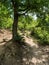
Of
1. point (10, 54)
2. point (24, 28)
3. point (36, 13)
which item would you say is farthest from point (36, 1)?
point (24, 28)

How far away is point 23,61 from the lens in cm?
1403

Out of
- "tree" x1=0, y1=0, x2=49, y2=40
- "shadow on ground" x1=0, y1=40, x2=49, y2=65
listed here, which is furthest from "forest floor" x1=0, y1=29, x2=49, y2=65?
"tree" x1=0, y1=0, x2=49, y2=40

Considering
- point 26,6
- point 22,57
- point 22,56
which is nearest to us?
point 22,57

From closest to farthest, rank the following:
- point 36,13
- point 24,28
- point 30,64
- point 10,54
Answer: point 30,64
point 10,54
point 36,13
point 24,28

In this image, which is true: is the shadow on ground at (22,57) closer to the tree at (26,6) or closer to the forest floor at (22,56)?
the forest floor at (22,56)

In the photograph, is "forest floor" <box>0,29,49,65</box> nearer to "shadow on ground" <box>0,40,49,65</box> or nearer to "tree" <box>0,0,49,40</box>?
"shadow on ground" <box>0,40,49,65</box>

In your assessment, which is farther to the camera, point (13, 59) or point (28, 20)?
point (28, 20)

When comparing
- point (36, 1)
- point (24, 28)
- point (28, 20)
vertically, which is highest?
point (36, 1)

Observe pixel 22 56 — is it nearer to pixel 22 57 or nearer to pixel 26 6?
pixel 22 57

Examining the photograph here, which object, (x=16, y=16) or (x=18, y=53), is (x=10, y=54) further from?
(x=16, y=16)

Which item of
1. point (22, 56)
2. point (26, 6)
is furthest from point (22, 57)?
point (26, 6)

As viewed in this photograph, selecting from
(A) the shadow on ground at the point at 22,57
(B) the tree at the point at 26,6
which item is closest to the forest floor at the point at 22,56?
(A) the shadow on ground at the point at 22,57

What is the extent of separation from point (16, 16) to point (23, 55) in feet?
16.4

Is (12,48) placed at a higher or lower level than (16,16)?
lower
